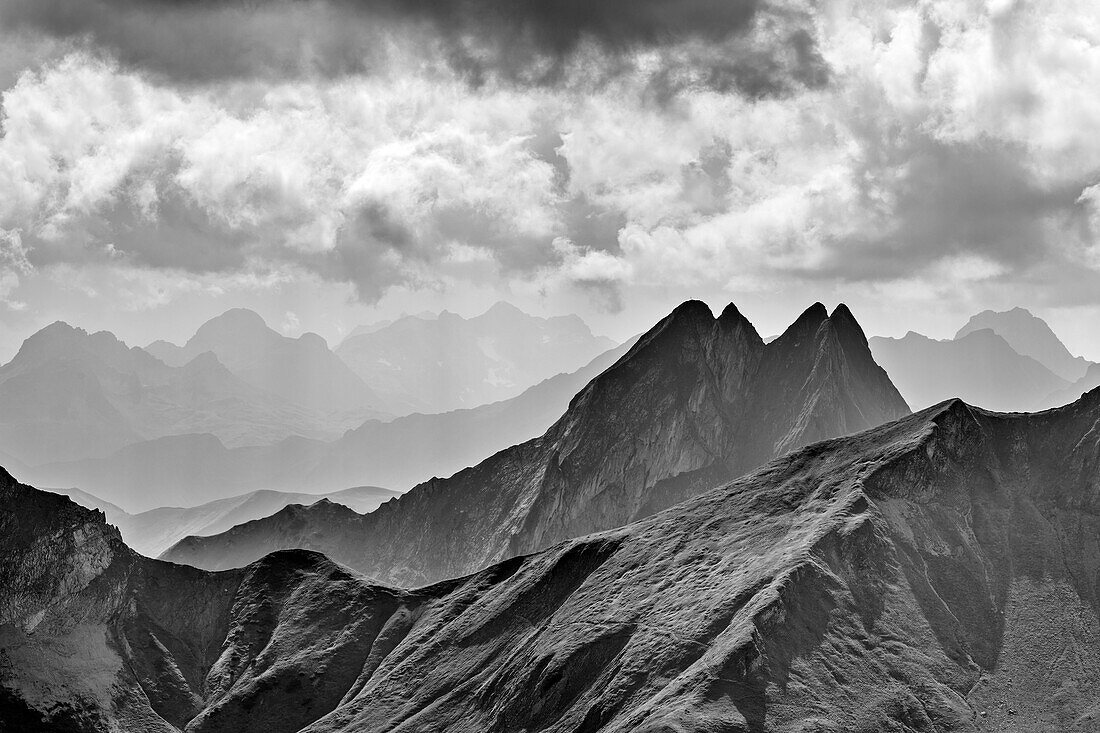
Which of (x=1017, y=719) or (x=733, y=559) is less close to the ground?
(x=733, y=559)

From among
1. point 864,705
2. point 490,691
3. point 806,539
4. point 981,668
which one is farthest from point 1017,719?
point 490,691

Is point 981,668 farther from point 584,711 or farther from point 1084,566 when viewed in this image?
point 584,711

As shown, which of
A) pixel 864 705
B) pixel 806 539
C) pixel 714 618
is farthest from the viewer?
pixel 806 539

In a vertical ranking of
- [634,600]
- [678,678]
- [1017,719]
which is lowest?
[1017,719]

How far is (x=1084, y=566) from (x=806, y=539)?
52097mm

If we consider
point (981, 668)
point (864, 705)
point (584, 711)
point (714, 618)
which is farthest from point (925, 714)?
point (584, 711)

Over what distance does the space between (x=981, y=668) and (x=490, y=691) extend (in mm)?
82596

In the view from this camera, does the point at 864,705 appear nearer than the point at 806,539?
Yes

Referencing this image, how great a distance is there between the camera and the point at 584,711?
172250mm

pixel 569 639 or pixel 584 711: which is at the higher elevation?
pixel 569 639

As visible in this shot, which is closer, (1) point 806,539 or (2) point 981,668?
(2) point 981,668

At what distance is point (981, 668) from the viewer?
17812 cm

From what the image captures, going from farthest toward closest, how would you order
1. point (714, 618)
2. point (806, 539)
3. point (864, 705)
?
point (806, 539) < point (714, 618) < point (864, 705)

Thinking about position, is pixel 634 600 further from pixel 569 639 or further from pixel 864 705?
pixel 864 705
